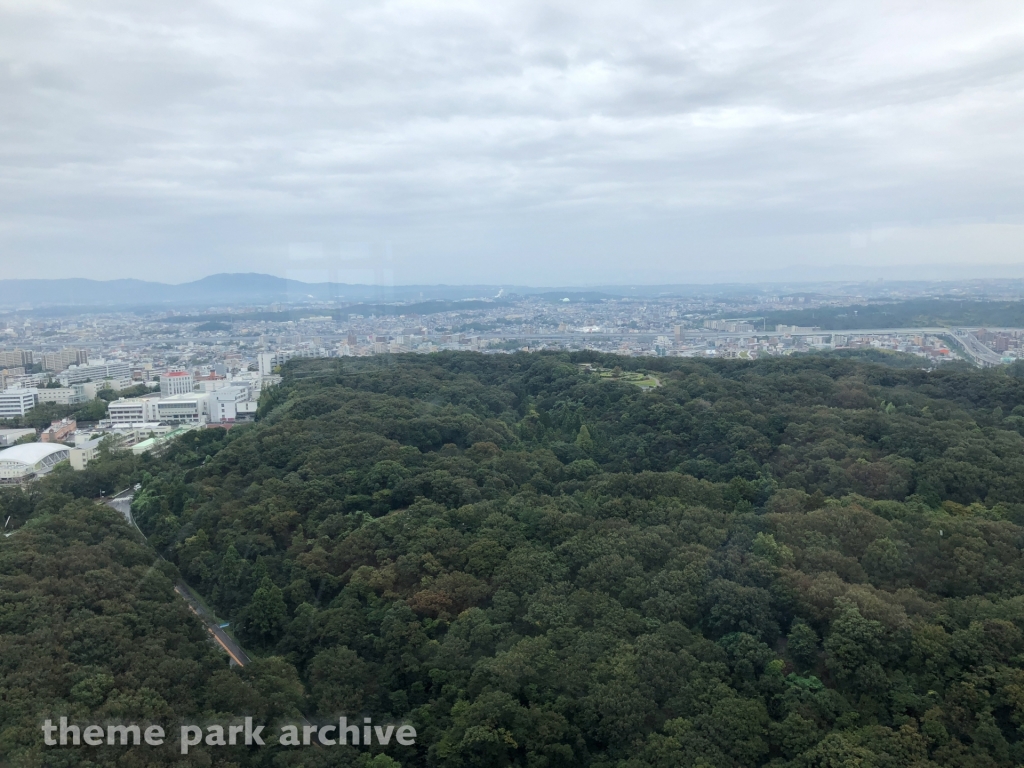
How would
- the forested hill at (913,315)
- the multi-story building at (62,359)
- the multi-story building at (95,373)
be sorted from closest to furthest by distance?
the forested hill at (913,315), the multi-story building at (95,373), the multi-story building at (62,359)

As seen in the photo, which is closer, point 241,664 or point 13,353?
point 241,664

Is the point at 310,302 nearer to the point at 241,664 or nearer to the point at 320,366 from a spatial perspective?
the point at 320,366

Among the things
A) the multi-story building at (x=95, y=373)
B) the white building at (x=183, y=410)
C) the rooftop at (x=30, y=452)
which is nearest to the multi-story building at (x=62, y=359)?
the multi-story building at (x=95, y=373)

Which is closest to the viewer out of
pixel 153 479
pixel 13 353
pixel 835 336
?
pixel 153 479

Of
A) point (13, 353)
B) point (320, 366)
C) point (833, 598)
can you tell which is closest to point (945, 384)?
point (833, 598)

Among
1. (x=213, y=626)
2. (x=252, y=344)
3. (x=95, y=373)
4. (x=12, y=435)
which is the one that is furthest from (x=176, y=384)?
(x=213, y=626)

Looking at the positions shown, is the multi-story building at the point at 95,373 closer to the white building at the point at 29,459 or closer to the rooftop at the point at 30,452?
the rooftop at the point at 30,452

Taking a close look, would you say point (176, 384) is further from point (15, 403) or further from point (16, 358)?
point (16, 358)
